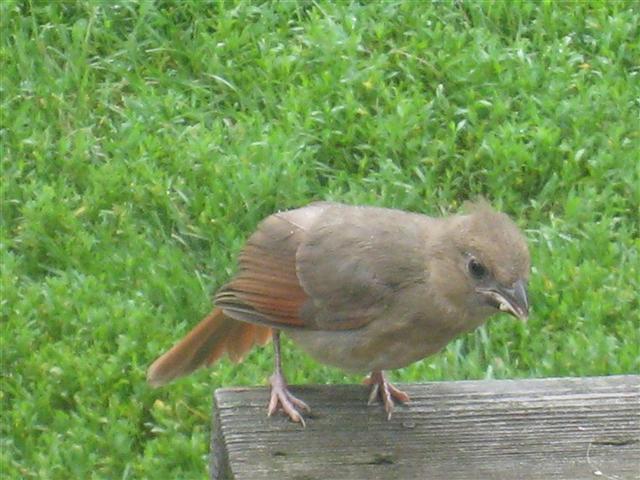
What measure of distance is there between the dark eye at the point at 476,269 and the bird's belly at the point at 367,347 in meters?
0.20

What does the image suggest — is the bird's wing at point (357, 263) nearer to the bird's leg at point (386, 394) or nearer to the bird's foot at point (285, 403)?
the bird's leg at point (386, 394)

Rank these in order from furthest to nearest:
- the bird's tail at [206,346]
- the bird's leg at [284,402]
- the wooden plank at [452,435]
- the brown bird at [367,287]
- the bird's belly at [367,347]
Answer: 1. the bird's tail at [206,346]
2. the bird's belly at [367,347]
3. the brown bird at [367,287]
4. the bird's leg at [284,402]
5. the wooden plank at [452,435]

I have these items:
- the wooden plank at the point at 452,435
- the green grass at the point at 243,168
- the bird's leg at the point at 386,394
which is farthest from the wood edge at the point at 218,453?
the green grass at the point at 243,168

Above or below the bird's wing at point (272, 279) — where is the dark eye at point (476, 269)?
above

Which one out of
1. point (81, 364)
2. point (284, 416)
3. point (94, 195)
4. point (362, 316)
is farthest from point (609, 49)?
point (284, 416)

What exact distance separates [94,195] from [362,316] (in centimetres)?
241

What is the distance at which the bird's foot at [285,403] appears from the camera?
325 cm

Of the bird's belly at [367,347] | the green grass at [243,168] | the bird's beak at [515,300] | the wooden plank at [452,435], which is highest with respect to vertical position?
the bird's beak at [515,300]

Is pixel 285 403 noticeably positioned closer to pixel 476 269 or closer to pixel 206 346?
pixel 476 269

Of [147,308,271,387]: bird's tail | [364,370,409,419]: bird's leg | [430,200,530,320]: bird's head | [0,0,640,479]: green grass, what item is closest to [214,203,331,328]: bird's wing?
[147,308,271,387]: bird's tail

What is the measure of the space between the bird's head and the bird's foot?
457 millimetres

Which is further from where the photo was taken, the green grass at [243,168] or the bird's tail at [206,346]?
the green grass at [243,168]

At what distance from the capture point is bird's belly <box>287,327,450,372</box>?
355 centimetres

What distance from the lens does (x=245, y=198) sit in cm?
569
